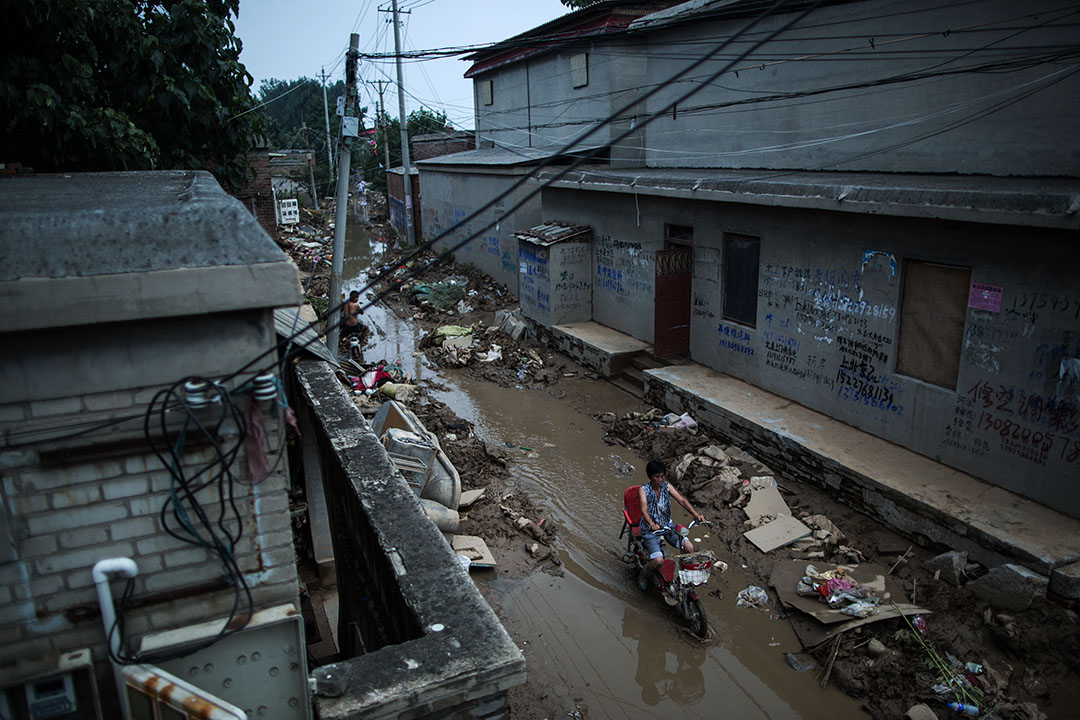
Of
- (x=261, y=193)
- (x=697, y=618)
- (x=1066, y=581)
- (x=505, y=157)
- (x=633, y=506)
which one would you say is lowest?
(x=697, y=618)

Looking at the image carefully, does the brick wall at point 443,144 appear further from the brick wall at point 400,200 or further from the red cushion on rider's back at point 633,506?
the red cushion on rider's back at point 633,506

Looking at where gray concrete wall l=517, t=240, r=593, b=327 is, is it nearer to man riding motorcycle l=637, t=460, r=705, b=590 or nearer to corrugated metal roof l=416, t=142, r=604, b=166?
corrugated metal roof l=416, t=142, r=604, b=166

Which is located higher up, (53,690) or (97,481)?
(97,481)

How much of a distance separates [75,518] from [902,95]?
10728 millimetres

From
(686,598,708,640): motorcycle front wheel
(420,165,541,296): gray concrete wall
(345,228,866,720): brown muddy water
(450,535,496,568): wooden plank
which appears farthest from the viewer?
(420,165,541,296): gray concrete wall

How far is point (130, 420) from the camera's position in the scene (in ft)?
8.52

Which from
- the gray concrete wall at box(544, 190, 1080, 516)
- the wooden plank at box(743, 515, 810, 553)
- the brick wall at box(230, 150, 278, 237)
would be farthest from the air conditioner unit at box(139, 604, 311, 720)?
the brick wall at box(230, 150, 278, 237)

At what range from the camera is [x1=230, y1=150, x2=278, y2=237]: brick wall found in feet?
49.1

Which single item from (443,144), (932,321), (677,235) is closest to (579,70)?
(677,235)

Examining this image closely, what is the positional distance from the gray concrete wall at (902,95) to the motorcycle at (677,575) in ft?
20.0

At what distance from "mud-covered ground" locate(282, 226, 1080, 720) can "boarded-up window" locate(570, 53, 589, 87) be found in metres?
10.2

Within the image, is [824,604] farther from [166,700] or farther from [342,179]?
[342,179]

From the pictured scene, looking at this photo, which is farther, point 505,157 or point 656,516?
point 505,157

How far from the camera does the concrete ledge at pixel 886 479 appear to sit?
6.21 meters
